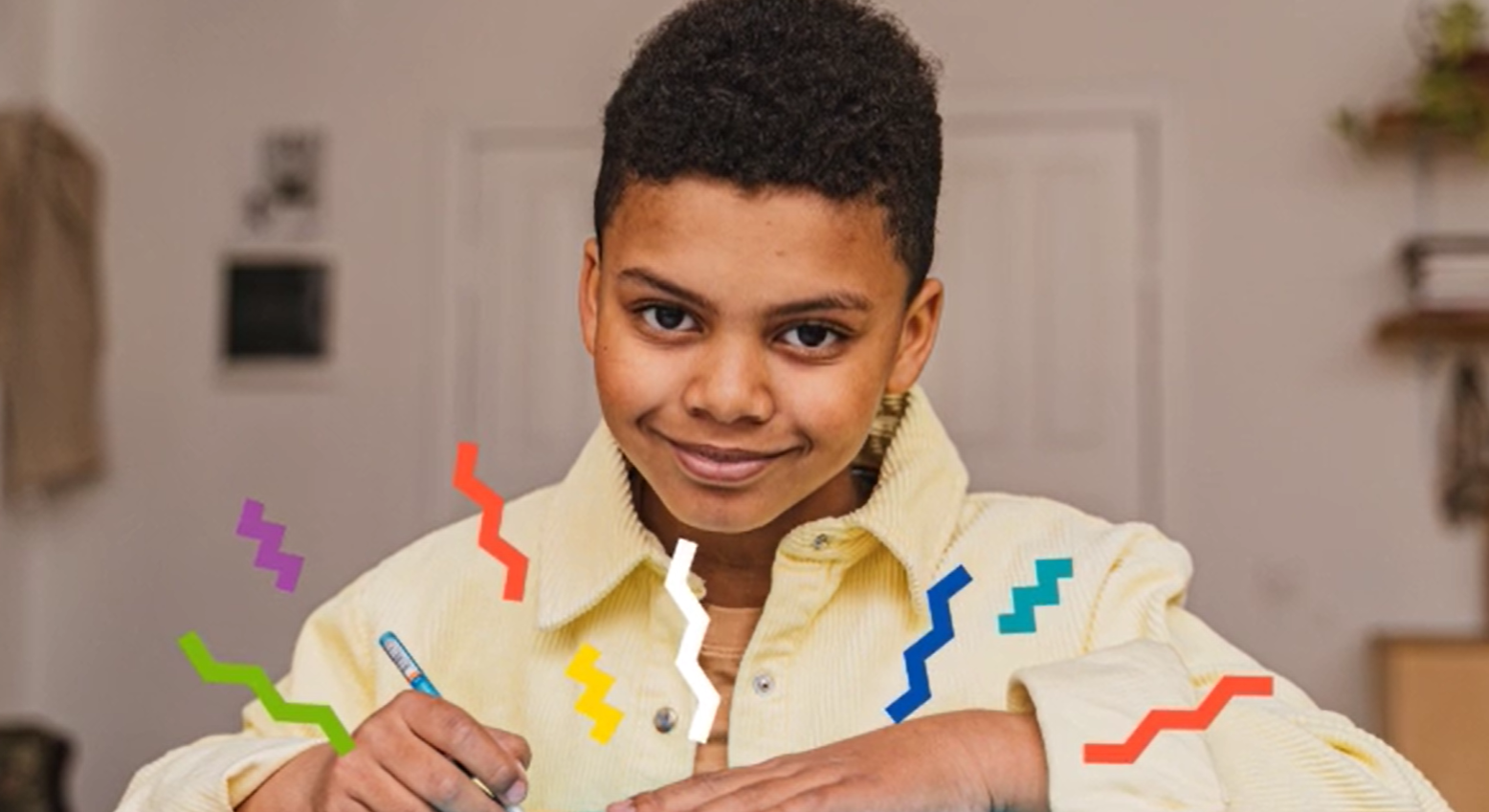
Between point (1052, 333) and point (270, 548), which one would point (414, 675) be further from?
point (1052, 333)

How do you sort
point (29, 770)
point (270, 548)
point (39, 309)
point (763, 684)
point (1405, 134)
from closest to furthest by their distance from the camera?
point (270, 548)
point (763, 684)
point (29, 770)
point (1405, 134)
point (39, 309)

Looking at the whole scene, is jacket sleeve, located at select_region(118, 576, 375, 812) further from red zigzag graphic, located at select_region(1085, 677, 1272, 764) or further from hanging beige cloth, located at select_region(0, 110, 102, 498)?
hanging beige cloth, located at select_region(0, 110, 102, 498)

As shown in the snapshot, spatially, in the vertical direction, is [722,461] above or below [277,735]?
above

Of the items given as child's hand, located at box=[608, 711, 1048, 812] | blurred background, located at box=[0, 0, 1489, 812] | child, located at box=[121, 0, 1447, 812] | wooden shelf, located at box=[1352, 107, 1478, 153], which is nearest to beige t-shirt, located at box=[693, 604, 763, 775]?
child, located at box=[121, 0, 1447, 812]

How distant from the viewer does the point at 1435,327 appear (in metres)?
3.19

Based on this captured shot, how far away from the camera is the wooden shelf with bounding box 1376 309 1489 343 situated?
3.15m

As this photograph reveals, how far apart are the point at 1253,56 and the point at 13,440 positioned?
2598mm

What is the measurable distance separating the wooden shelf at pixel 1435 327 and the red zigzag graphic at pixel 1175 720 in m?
2.63

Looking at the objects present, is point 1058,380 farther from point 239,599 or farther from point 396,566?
point 396,566

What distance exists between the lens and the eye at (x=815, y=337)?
2.30 feet

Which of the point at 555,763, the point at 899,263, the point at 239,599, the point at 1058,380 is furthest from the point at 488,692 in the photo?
the point at 239,599

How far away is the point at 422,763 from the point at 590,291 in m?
0.23

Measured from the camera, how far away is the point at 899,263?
2.41ft

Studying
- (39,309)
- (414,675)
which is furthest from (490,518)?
(39,309)
